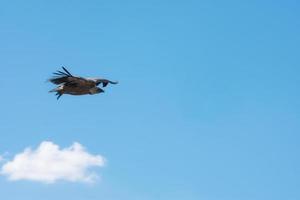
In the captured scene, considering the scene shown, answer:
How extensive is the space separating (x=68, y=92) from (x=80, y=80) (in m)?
1.10

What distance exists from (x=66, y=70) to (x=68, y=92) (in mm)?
1626

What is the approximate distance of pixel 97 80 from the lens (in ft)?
310

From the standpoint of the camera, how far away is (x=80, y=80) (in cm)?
9294

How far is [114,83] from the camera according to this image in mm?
96812

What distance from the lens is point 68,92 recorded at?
92.9 m

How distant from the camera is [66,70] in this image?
92062mm

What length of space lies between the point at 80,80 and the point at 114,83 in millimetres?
4412

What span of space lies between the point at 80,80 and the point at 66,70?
1.38m

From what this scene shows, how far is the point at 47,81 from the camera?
9275cm

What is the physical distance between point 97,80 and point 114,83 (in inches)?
96.0

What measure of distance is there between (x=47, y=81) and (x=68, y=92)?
1530 mm

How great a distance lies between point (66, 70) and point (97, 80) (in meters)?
3.24
